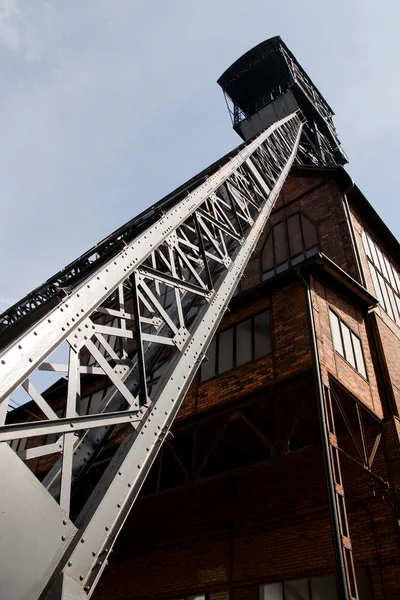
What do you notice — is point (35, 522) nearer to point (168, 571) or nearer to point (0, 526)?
point (0, 526)

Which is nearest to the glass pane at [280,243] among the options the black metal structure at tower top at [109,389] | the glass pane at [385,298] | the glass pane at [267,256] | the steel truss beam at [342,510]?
the glass pane at [267,256]

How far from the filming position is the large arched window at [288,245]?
14.0 m

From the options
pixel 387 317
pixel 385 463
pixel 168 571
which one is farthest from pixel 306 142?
pixel 168 571

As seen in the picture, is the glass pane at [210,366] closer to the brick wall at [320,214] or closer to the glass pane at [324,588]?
the brick wall at [320,214]

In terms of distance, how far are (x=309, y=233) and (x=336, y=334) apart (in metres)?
4.95

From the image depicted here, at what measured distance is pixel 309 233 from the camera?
1434 cm

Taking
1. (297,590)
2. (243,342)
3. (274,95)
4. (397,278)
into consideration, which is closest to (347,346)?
(243,342)

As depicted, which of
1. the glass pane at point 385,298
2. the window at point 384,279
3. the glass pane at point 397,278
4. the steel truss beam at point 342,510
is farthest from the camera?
the glass pane at point 397,278

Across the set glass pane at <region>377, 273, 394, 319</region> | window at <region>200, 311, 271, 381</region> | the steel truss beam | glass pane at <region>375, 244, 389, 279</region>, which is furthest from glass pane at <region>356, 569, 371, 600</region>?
glass pane at <region>375, 244, 389, 279</region>

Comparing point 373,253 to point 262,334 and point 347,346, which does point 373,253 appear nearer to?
point 347,346

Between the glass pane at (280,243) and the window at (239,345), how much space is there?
12.7ft

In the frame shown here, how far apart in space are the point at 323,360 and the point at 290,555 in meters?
3.66

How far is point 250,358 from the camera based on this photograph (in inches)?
402

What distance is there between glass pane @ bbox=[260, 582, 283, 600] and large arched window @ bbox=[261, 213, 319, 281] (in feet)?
25.1
